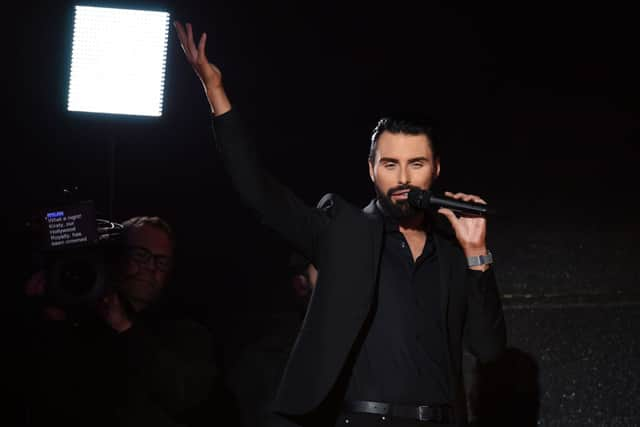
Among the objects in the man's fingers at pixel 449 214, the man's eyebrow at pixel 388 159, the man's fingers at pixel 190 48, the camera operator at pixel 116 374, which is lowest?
the camera operator at pixel 116 374

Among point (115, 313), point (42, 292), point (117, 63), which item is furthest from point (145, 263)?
point (117, 63)

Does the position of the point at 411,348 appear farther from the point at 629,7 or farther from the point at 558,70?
the point at 629,7

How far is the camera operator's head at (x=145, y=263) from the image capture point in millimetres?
2611

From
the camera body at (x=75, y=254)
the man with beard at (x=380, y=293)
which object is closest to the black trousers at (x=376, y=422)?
the man with beard at (x=380, y=293)

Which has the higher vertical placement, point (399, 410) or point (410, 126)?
point (410, 126)

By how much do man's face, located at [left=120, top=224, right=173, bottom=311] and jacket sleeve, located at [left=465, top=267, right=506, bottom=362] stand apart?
0.96m

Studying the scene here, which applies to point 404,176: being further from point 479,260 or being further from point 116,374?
point 116,374

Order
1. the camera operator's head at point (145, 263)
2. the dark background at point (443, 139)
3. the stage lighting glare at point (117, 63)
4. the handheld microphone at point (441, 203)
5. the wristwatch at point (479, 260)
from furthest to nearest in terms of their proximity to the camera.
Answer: the dark background at point (443, 139), the stage lighting glare at point (117, 63), the camera operator's head at point (145, 263), the wristwatch at point (479, 260), the handheld microphone at point (441, 203)

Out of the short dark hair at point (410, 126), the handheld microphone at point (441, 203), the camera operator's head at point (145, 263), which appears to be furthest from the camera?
the camera operator's head at point (145, 263)

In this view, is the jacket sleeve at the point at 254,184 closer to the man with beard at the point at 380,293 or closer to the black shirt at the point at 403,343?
the man with beard at the point at 380,293

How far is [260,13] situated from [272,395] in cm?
142

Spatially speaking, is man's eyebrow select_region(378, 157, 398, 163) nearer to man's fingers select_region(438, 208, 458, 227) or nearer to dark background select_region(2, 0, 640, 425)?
man's fingers select_region(438, 208, 458, 227)

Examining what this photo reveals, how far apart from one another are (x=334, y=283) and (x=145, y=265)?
2.48 ft

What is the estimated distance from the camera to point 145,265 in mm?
2641
